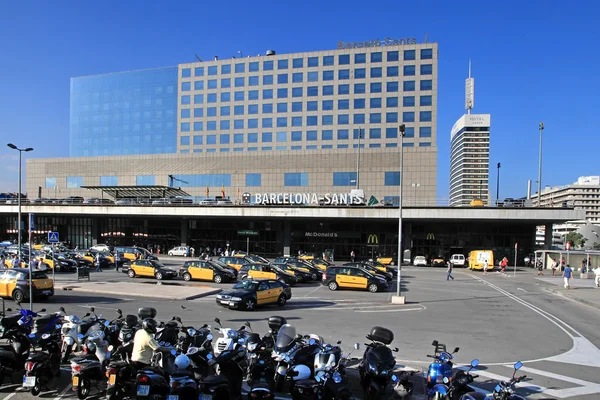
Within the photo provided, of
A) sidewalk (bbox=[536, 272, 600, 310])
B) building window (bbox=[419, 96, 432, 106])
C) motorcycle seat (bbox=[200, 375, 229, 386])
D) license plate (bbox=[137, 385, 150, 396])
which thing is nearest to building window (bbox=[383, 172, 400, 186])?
building window (bbox=[419, 96, 432, 106])

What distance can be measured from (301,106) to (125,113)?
36.4 m

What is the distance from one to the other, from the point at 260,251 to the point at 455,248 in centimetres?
2489

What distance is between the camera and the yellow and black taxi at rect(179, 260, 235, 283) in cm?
2680

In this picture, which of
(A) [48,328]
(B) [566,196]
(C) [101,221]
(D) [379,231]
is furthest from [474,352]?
(B) [566,196]

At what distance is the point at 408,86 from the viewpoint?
58.1 m

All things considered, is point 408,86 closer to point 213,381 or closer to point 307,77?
point 307,77

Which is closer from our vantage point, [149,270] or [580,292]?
Result: [580,292]

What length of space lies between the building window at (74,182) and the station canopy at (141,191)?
34.7ft

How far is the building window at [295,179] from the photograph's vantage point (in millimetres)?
56156

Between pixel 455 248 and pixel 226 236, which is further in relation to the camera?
pixel 226 236

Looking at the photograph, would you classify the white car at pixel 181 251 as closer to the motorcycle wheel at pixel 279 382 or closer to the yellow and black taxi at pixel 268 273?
the yellow and black taxi at pixel 268 273

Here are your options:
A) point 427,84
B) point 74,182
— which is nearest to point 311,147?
point 427,84

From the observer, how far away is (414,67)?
58.1m

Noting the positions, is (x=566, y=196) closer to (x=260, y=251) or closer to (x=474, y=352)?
(x=260, y=251)
